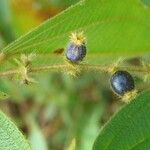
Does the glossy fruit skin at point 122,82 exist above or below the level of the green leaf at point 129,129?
above

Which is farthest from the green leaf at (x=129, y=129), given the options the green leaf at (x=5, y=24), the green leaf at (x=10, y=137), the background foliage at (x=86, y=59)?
the green leaf at (x=5, y=24)

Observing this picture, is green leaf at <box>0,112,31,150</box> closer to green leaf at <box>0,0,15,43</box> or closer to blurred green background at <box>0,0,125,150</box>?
green leaf at <box>0,0,15,43</box>

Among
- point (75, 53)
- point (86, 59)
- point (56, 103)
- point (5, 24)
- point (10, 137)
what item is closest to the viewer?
point (10, 137)

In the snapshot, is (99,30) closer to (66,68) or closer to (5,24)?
(66,68)

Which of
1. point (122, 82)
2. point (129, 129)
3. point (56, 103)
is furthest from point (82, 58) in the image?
point (56, 103)

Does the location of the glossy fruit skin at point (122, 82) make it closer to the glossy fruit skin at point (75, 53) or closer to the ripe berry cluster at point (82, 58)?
the ripe berry cluster at point (82, 58)

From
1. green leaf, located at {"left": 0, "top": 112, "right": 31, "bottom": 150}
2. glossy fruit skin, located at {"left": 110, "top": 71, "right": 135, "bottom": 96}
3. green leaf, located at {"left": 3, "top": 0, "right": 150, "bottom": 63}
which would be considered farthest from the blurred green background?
green leaf, located at {"left": 0, "top": 112, "right": 31, "bottom": 150}

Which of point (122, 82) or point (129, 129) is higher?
point (122, 82)
